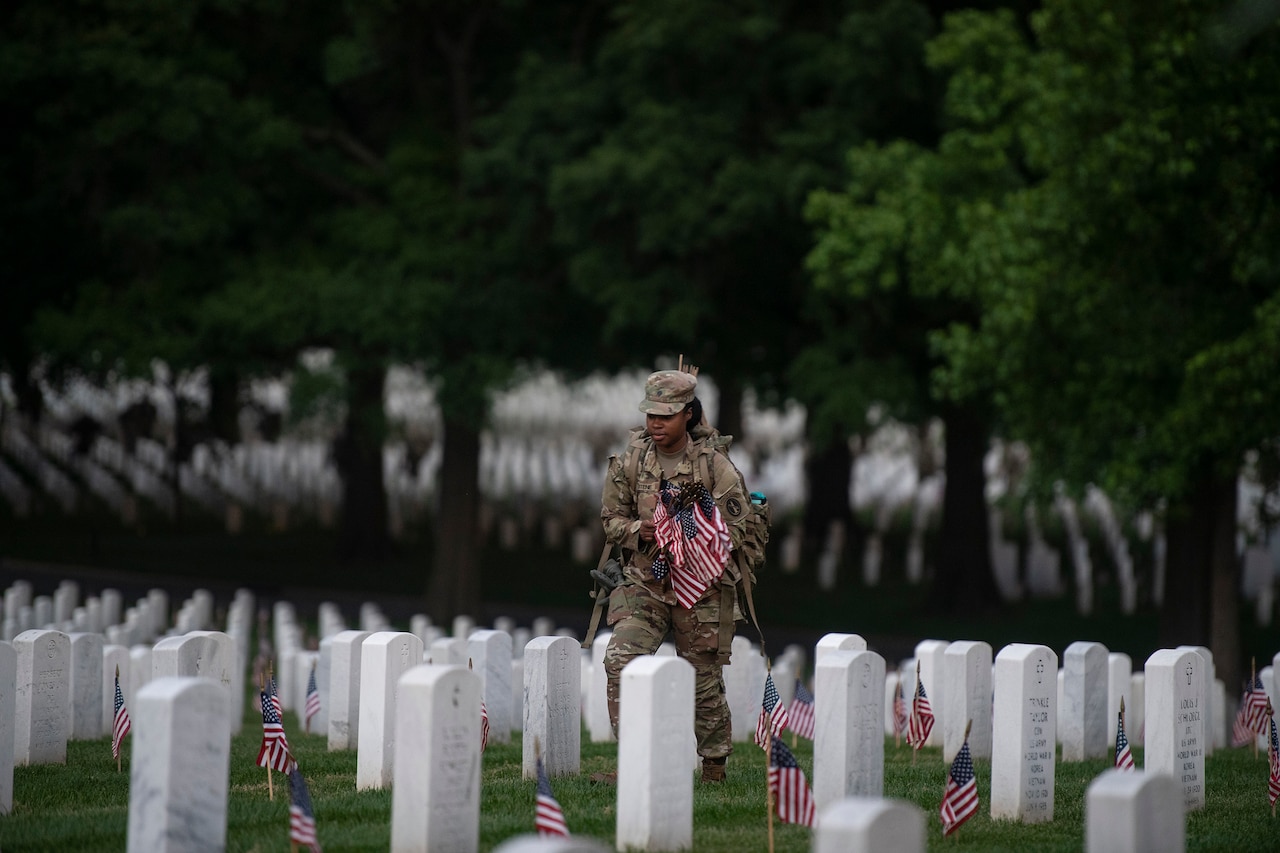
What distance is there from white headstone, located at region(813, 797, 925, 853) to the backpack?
10.6 ft

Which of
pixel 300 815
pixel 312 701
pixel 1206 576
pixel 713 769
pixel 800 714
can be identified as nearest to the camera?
pixel 300 815

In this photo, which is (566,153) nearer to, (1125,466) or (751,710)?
(1125,466)

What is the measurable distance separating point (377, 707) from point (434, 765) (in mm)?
1807

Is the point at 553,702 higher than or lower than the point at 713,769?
Result: higher

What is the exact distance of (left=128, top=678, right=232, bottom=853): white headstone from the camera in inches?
199

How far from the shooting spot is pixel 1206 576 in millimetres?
16125

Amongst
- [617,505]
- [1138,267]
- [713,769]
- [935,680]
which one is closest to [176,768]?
[617,505]

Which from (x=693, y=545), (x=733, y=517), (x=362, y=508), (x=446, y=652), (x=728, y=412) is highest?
(x=728, y=412)

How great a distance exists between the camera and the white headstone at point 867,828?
4.16 m

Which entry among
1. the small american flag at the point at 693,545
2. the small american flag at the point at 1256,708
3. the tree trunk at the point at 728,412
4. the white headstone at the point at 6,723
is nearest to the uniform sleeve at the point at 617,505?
the small american flag at the point at 693,545

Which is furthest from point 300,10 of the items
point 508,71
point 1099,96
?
point 1099,96

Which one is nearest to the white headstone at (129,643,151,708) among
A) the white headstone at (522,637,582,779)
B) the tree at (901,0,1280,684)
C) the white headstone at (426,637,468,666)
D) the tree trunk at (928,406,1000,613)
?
the white headstone at (426,637,468,666)

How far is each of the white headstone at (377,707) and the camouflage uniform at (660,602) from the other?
0.99m

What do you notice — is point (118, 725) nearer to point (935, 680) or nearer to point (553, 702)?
point (553, 702)
